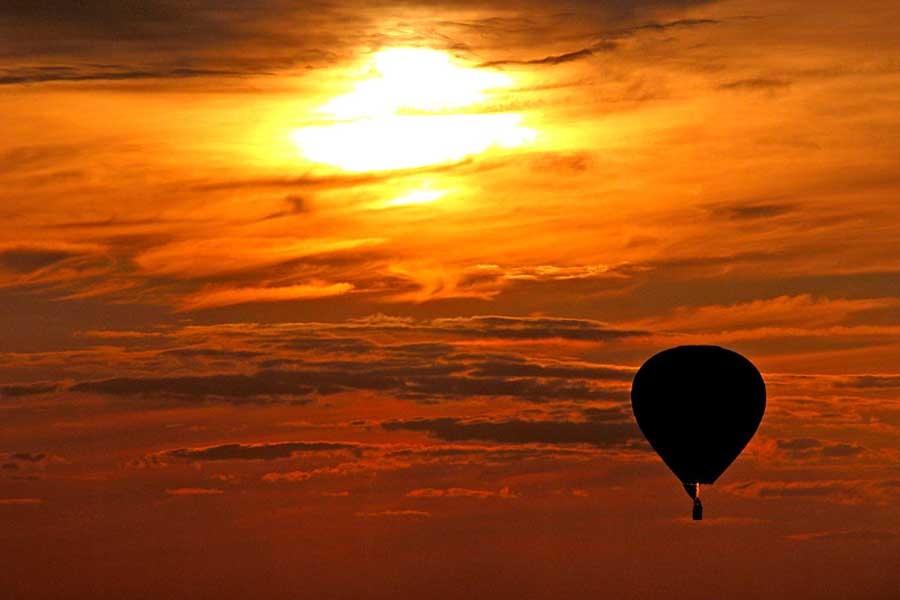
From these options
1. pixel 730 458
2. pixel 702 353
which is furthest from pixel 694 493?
pixel 702 353

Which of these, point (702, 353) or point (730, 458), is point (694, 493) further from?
point (702, 353)

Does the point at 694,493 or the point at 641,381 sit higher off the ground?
the point at 641,381
